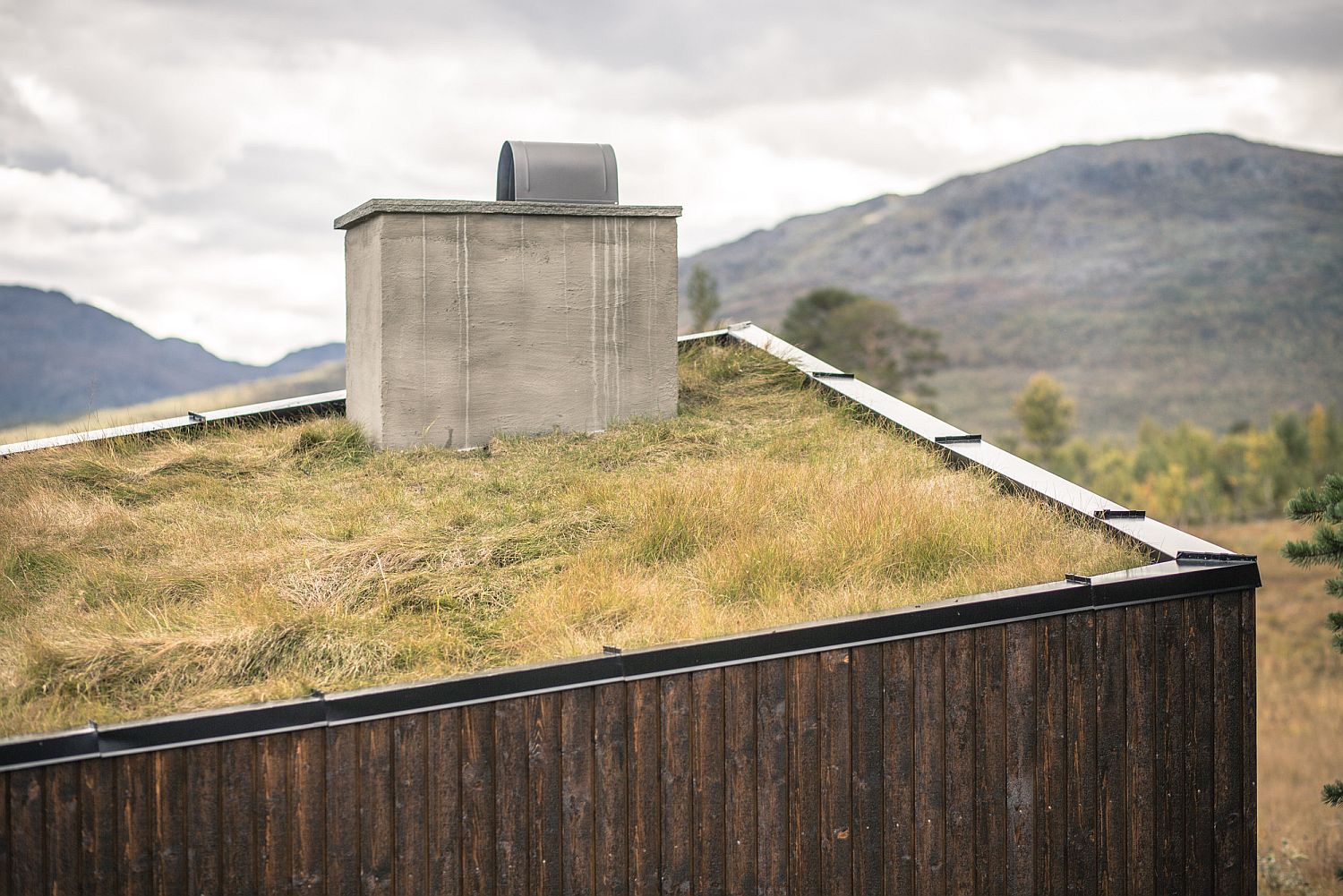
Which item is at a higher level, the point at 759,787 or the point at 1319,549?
the point at 1319,549

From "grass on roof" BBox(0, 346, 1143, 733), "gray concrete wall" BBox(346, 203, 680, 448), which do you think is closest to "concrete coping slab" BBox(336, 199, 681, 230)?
"gray concrete wall" BBox(346, 203, 680, 448)

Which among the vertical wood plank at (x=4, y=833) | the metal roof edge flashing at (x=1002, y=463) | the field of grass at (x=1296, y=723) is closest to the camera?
the vertical wood plank at (x=4, y=833)

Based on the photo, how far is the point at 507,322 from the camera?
7957 mm

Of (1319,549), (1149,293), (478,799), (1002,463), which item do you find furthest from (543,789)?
(1149,293)

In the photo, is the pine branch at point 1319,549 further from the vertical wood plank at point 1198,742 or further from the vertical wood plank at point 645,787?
the vertical wood plank at point 645,787

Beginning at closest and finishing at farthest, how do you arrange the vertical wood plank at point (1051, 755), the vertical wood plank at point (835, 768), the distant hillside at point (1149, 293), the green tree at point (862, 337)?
the vertical wood plank at point (835, 768) < the vertical wood plank at point (1051, 755) < the green tree at point (862, 337) < the distant hillside at point (1149, 293)

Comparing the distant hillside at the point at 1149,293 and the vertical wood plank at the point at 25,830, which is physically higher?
the distant hillside at the point at 1149,293

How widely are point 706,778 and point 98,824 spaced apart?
1.88m

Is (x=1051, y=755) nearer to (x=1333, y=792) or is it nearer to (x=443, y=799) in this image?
(x=443, y=799)

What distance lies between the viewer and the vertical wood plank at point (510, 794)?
366cm

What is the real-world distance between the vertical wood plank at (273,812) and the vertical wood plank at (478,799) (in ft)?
1.76

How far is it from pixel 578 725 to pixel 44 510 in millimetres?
4085

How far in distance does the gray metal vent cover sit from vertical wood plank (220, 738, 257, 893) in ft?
17.9

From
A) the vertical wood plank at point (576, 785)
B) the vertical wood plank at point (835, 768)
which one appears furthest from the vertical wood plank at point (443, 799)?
the vertical wood plank at point (835, 768)
